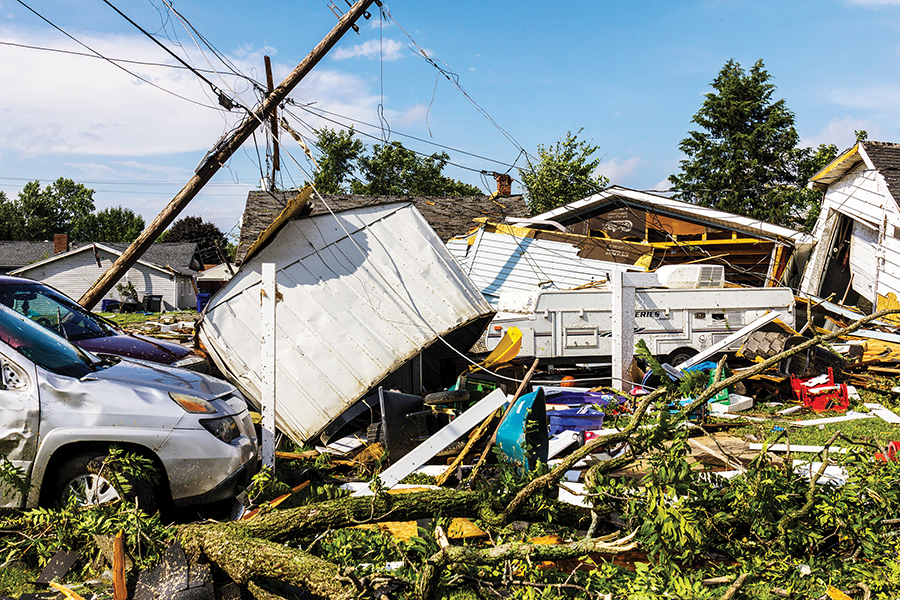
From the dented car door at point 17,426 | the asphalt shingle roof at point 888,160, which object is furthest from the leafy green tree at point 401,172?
the dented car door at point 17,426

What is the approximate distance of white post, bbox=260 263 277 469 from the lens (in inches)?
202

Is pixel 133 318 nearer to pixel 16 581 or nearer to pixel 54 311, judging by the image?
pixel 54 311

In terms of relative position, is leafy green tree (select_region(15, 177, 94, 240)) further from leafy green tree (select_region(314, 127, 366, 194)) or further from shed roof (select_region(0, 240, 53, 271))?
leafy green tree (select_region(314, 127, 366, 194))

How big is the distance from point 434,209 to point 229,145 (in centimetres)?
1079

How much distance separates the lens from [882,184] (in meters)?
13.4

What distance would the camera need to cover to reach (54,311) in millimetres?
7289

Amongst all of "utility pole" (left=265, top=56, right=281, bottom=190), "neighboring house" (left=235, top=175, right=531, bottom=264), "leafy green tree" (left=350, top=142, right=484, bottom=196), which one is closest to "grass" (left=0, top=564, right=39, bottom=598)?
"utility pole" (left=265, top=56, right=281, bottom=190)

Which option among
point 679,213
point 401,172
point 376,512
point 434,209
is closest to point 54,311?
point 376,512

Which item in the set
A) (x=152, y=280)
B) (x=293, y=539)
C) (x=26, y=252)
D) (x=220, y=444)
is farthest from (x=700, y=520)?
(x=26, y=252)

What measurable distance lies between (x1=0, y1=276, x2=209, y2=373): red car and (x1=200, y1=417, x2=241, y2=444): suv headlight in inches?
101

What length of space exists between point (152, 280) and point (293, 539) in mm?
44230

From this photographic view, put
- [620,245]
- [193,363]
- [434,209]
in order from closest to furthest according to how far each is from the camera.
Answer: [193,363], [620,245], [434,209]

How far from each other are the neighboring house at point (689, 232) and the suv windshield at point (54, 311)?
11.5 m

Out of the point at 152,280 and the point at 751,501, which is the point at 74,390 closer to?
the point at 751,501
